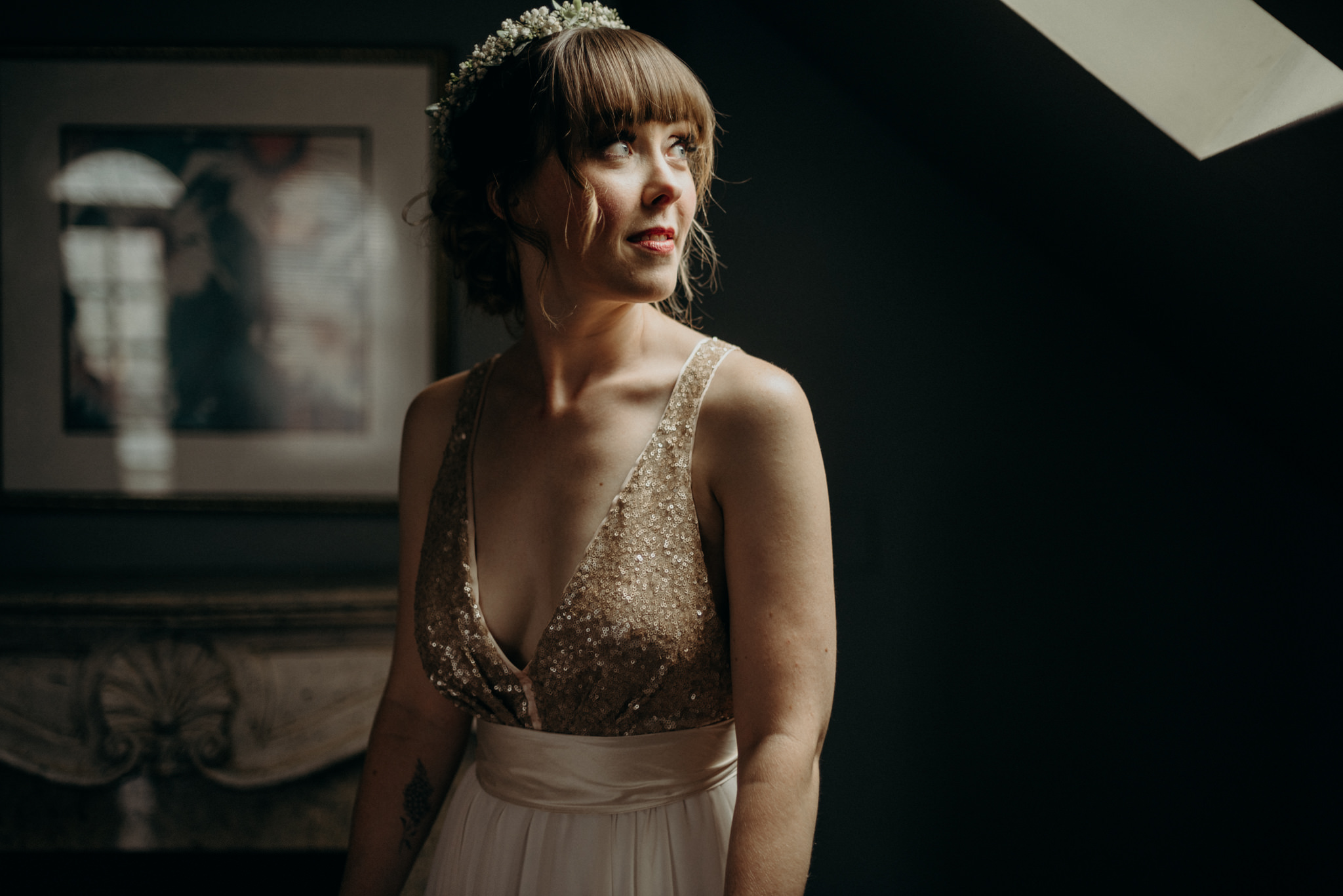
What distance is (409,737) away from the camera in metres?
0.98

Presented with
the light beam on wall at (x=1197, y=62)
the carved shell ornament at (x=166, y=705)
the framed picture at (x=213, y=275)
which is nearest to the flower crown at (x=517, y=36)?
the light beam on wall at (x=1197, y=62)

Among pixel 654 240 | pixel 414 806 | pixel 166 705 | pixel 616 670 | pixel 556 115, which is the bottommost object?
pixel 166 705

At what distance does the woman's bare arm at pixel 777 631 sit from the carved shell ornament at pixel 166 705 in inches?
57.7

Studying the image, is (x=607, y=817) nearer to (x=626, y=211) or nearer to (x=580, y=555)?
(x=580, y=555)

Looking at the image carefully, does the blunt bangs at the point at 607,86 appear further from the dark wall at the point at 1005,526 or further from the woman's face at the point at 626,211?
the dark wall at the point at 1005,526

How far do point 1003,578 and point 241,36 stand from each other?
223 cm

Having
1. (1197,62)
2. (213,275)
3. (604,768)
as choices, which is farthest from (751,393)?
(213,275)

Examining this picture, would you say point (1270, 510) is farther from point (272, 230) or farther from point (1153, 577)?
point (272, 230)

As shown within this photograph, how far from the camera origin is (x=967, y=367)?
6.03 ft

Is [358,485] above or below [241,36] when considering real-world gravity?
below

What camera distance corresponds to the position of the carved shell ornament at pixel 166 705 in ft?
5.89

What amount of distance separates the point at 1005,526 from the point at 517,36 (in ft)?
4.68

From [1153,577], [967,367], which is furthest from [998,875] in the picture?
[967,367]

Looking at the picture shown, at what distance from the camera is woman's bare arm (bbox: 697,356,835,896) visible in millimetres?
739
